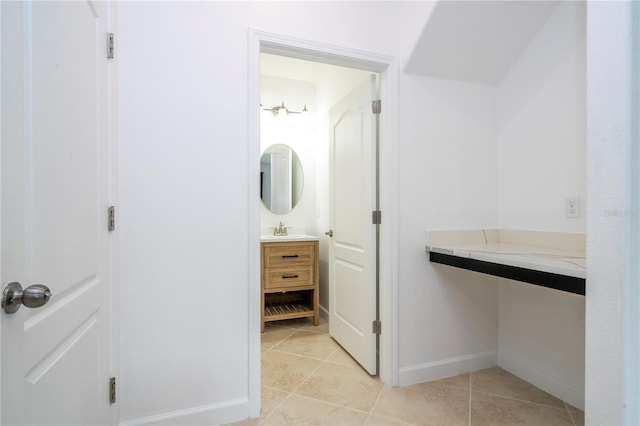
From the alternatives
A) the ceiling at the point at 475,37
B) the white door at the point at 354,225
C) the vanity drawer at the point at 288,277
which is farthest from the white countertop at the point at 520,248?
the vanity drawer at the point at 288,277

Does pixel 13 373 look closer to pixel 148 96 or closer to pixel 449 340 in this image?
pixel 148 96

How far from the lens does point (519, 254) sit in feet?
5.47

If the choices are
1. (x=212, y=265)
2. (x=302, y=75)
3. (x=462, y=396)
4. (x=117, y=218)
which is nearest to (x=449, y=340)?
(x=462, y=396)

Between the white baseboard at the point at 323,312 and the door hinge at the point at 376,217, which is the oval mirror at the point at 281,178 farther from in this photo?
the door hinge at the point at 376,217

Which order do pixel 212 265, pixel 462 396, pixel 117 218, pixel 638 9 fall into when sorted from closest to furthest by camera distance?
pixel 638 9 → pixel 117 218 → pixel 212 265 → pixel 462 396

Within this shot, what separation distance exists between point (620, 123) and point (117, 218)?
192 centimetres

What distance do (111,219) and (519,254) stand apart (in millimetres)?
1997

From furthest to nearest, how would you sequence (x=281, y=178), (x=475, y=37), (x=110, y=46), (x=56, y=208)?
(x=281, y=178) < (x=475, y=37) < (x=110, y=46) < (x=56, y=208)

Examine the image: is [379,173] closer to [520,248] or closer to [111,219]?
[520,248]

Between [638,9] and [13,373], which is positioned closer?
[13,373]

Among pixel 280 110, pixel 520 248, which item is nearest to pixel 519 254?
pixel 520 248

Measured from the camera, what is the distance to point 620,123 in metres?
0.91

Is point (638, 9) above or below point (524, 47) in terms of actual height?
below

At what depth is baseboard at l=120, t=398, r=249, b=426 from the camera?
5.12 ft
